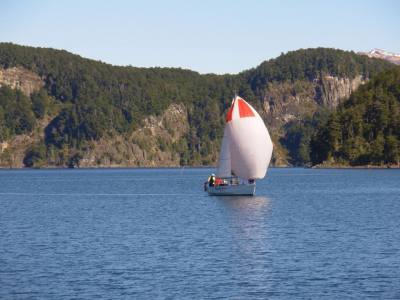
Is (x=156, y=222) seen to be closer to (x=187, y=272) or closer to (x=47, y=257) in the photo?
(x=47, y=257)

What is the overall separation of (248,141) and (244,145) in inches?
28.1

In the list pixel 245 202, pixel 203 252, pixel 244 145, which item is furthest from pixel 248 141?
pixel 203 252

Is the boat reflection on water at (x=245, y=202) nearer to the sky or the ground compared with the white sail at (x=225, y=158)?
nearer to the ground

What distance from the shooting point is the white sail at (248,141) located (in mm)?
96062

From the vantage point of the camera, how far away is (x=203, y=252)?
53938mm

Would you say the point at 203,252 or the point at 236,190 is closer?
the point at 203,252

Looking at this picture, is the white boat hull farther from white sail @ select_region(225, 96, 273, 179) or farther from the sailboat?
white sail @ select_region(225, 96, 273, 179)

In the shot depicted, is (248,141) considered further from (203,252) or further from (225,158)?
(203,252)

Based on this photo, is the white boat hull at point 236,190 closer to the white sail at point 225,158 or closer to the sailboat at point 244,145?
the sailboat at point 244,145

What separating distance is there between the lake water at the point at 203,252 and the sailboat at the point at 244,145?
5552 millimetres

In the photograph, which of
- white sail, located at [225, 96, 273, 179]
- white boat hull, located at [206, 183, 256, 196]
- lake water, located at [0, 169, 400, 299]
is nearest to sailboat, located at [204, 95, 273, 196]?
white sail, located at [225, 96, 273, 179]

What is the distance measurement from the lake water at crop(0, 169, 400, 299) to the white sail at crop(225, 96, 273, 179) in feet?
18.0

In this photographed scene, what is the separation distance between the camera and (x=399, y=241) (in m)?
58.2

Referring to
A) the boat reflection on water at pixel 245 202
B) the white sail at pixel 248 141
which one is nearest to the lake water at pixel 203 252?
the boat reflection on water at pixel 245 202
